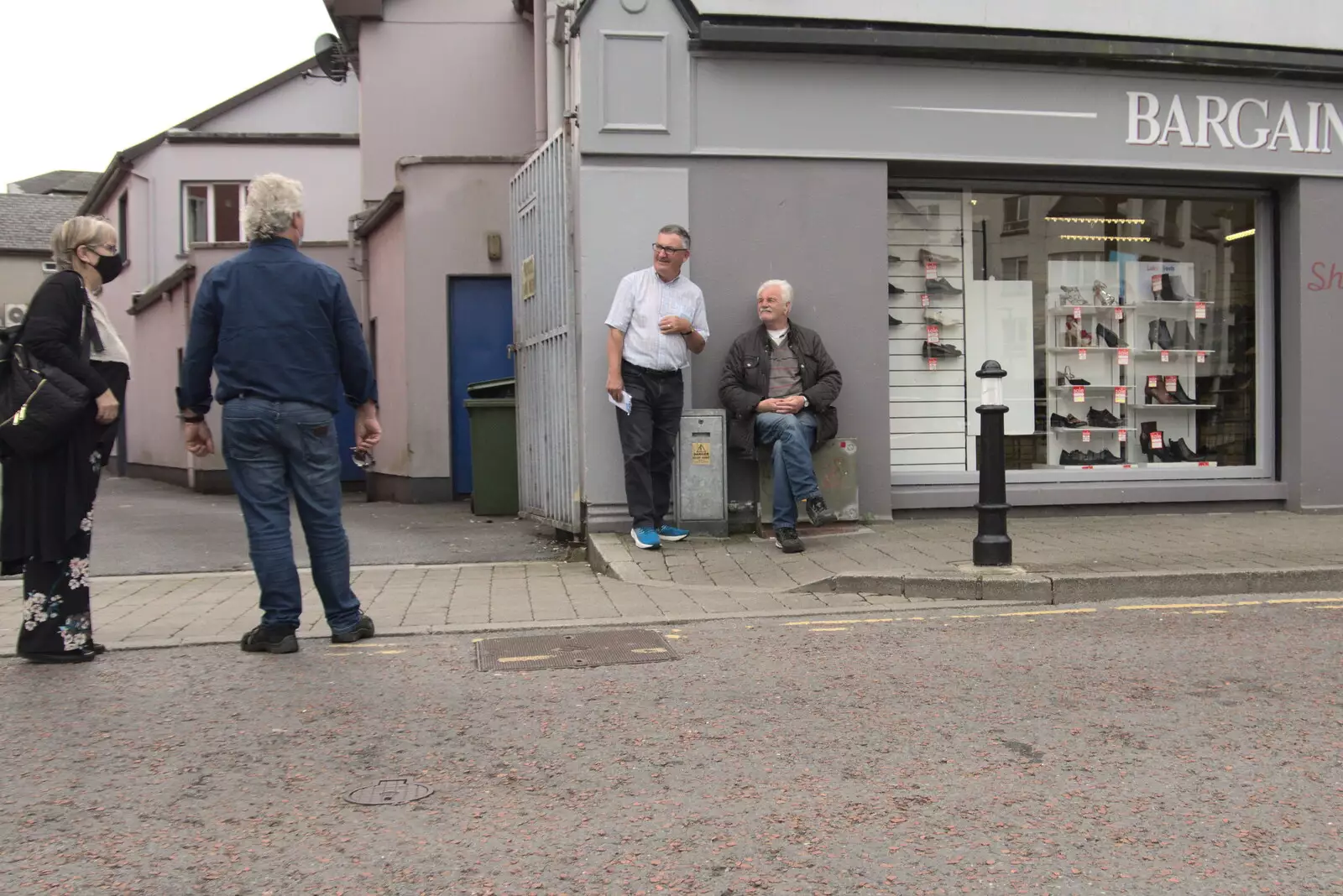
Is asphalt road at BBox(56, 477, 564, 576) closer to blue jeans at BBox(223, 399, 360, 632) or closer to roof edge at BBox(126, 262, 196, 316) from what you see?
blue jeans at BBox(223, 399, 360, 632)

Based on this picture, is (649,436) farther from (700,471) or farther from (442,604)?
(442,604)

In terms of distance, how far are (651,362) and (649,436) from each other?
0.48 meters

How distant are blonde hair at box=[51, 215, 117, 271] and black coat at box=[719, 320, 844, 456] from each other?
4046mm

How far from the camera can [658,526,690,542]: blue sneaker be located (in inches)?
317

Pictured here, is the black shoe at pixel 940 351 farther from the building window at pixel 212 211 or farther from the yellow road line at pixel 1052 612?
the building window at pixel 212 211

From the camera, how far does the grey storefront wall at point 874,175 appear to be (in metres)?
8.41

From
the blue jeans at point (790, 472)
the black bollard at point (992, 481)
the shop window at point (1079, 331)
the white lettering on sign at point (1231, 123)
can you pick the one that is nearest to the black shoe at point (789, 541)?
the blue jeans at point (790, 472)

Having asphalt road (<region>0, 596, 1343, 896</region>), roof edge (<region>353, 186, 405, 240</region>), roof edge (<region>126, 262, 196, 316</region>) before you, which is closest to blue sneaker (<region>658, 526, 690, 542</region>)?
asphalt road (<region>0, 596, 1343, 896</region>)

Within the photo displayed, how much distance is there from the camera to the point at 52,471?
5184mm

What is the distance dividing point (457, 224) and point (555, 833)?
32.3 feet

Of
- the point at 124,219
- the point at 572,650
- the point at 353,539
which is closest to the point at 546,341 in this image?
the point at 353,539

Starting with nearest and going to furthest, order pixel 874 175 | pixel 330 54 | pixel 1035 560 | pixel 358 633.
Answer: pixel 358 633 → pixel 1035 560 → pixel 874 175 → pixel 330 54

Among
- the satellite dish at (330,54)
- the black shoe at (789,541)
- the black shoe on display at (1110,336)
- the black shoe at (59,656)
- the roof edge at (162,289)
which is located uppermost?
the satellite dish at (330,54)

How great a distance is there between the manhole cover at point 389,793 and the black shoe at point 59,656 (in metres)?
2.34
